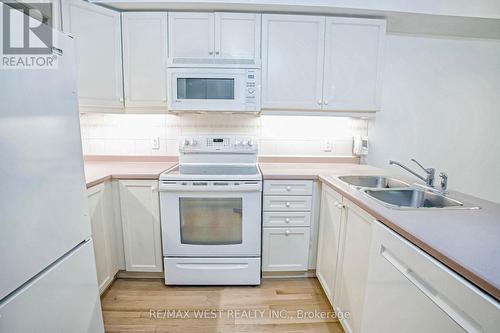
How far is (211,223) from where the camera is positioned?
6.04 ft

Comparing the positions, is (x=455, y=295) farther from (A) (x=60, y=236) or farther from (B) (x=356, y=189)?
(A) (x=60, y=236)

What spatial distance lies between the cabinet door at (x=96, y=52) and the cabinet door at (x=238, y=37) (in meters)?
0.79

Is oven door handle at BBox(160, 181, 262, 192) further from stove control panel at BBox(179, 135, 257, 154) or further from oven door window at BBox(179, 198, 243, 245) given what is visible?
stove control panel at BBox(179, 135, 257, 154)

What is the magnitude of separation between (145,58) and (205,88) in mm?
552

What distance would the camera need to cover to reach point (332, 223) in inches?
65.1

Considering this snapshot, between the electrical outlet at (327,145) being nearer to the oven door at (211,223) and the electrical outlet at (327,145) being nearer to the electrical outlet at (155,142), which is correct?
the oven door at (211,223)

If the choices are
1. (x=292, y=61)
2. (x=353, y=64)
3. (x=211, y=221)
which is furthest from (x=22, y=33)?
(x=353, y=64)

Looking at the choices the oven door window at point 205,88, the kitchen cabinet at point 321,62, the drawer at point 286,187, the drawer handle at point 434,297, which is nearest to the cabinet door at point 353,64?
the kitchen cabinet at point 321,62

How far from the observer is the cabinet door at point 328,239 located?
158 centimetres

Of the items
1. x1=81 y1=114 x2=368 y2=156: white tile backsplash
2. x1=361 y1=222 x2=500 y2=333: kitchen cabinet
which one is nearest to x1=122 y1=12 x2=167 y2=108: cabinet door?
x1=81 y1=114 x2=368 y2=156: white tile backsplash

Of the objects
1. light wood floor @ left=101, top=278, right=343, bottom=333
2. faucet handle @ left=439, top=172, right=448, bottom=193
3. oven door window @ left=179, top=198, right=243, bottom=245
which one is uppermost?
faucet handle @ left=439, top=172, right=448, bottom=193

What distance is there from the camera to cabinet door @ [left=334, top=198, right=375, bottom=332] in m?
1.21

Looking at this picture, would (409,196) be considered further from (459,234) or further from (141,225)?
(141,225)

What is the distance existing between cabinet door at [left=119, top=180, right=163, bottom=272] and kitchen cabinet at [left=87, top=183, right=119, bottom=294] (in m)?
0.09
